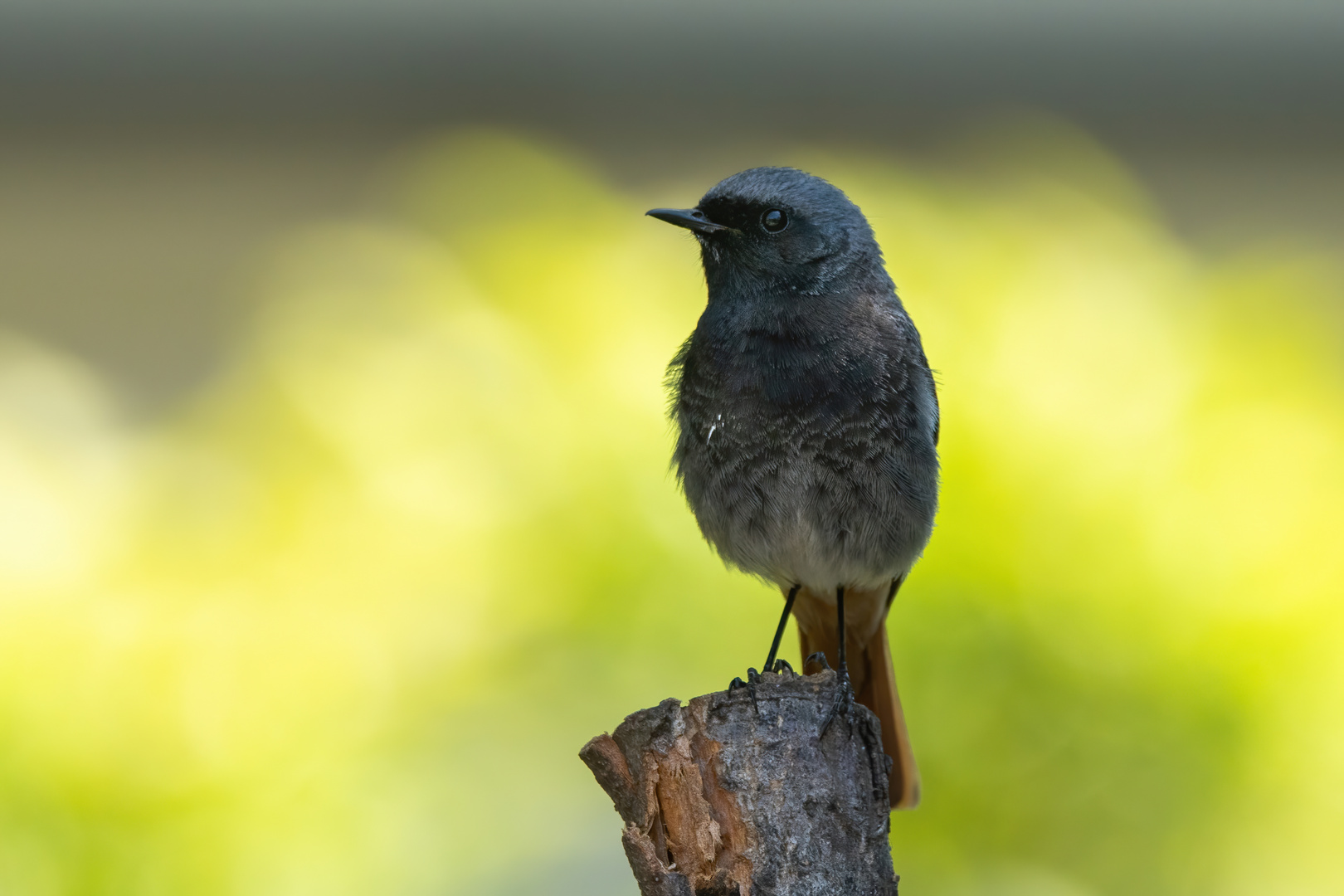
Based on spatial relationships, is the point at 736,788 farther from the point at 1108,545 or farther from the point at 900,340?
the point at 1108,545

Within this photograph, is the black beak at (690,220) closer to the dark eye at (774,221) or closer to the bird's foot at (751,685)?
the dark eye at (774,221)

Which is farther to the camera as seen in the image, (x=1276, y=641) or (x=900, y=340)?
(x=1276, y=641)

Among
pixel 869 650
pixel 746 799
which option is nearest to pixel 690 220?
pixel 869 650

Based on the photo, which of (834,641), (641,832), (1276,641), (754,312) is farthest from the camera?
(1276,641)

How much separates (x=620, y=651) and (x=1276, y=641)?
7.40 feet

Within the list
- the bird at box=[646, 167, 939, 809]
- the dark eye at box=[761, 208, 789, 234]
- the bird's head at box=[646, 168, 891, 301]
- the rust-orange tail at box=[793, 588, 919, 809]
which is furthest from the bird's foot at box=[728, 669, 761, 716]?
the dark eye at box=[761, 208, 789, 234]

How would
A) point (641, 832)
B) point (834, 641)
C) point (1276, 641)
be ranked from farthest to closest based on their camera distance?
point (1276, 641) < point (834, 641) < point (641, 832)

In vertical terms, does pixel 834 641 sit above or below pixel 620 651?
below

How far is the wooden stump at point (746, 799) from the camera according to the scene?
8.16 feet

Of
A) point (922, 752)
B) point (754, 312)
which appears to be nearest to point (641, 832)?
point (754, 312)

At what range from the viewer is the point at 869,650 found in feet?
12.6

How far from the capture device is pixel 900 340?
3.38m

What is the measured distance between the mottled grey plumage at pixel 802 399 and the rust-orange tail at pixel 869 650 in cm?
29

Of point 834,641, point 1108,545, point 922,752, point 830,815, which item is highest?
point 1108,545
